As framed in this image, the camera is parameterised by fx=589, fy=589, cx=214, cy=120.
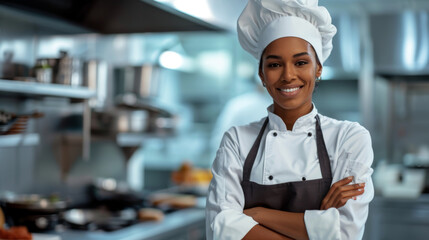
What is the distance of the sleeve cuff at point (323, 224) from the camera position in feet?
5.22

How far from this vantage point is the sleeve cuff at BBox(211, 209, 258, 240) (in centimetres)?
166

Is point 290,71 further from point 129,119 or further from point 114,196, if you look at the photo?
point 114,196

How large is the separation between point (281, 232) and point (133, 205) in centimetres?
250

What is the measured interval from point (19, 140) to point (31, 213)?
1.62ft

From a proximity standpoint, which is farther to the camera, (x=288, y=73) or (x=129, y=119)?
(x=129, y=119)

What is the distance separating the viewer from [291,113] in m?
1.74

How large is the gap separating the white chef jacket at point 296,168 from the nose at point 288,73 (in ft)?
0.55

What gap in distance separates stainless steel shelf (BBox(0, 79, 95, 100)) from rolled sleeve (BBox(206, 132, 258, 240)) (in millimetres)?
1362

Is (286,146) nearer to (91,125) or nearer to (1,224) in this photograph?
(1,224)

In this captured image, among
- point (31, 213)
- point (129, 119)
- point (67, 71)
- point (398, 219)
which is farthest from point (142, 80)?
point (398, 219)

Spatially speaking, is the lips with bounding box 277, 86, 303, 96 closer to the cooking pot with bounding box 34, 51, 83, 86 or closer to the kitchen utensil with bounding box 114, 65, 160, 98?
the cooking pot with bounding box 34, 51, 83, 86

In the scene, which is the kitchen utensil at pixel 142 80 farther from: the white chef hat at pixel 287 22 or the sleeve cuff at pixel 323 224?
the sleeve cuff at pixel 323 224

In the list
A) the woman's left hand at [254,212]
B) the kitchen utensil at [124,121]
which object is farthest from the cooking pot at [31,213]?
the woman's left hand at [254,212]

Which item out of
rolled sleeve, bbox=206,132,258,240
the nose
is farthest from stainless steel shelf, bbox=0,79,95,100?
the nose
